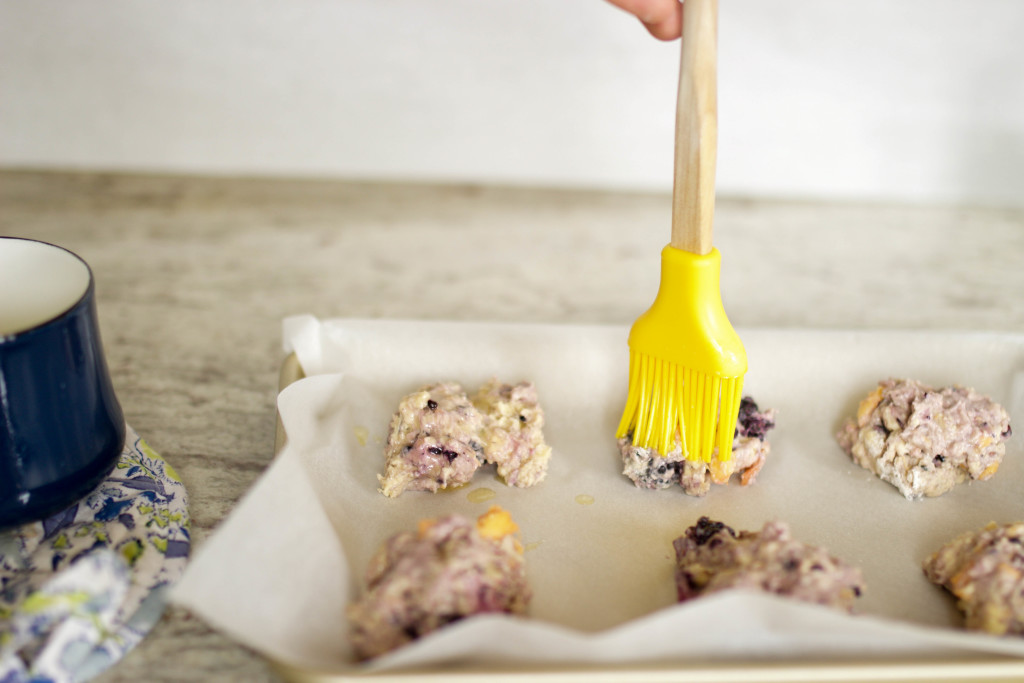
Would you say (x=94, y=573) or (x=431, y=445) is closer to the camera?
(x=94, y=573)

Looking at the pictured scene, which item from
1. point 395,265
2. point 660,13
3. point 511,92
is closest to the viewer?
point 660,13

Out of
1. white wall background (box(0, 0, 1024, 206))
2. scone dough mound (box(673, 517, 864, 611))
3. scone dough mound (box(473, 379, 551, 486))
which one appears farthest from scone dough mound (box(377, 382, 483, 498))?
white wall background (box(0, 0, 1024, 206))

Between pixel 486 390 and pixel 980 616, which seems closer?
pixel 980 616

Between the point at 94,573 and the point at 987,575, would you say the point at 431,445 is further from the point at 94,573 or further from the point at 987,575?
the point at 987,575

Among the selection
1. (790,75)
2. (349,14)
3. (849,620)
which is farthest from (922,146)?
(849,620)

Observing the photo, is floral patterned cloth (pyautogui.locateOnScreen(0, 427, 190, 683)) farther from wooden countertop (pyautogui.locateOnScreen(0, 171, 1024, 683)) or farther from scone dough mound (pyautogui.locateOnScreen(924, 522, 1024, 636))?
scone dough mound (pyautogui.locateOnScreen(924, 522, 1024, 636))

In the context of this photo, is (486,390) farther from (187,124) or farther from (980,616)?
(187,124)

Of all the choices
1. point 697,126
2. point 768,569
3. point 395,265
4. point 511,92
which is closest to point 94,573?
point 768,569
